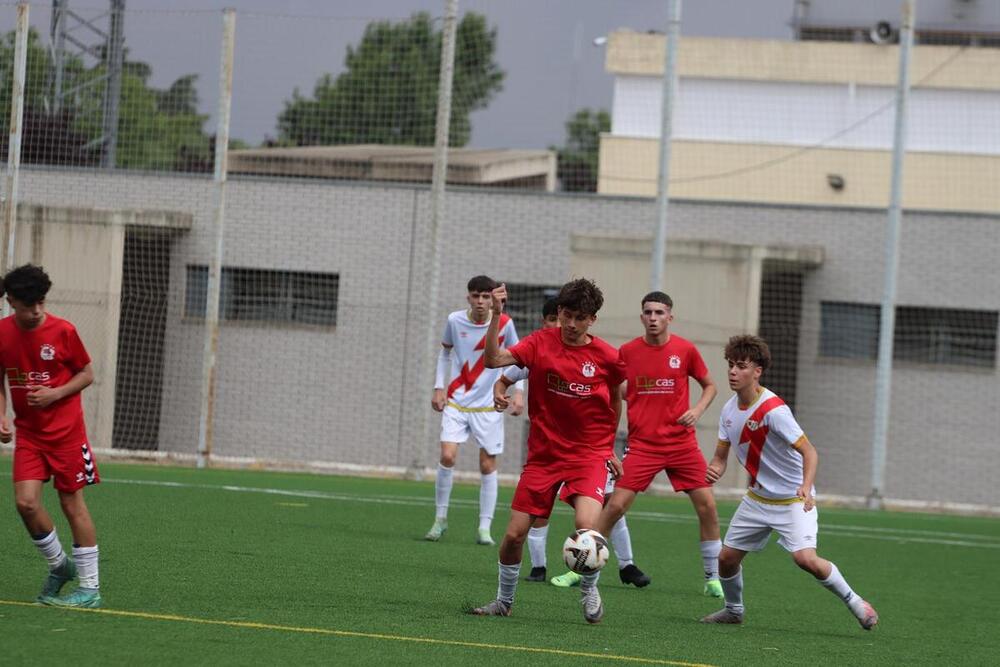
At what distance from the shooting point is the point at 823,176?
35.7m

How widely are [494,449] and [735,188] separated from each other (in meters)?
23.0

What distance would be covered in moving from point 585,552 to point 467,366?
508 cm

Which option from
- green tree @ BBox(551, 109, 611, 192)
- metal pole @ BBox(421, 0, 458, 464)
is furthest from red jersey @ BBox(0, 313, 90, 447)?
green tree @ BBox(551, 109, 611, 192)

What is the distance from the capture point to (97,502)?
44.4 feet

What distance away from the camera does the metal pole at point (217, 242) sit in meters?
20.1

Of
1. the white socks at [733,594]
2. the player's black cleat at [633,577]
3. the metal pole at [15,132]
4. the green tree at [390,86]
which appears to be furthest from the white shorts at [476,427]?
the green tree at [390,86]

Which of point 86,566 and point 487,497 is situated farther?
point 487,497

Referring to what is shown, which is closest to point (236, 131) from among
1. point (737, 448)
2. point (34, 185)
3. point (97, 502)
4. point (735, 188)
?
point (34, 185)

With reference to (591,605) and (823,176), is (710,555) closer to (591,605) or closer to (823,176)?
(591,605)

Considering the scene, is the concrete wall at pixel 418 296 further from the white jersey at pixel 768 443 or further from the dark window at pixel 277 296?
the white jersey at pixel 768 443

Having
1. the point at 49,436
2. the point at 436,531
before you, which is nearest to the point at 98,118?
the point at 436,531

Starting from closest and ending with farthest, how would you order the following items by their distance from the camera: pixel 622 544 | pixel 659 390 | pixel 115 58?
1. pixel 659 390
2. pixel 622 544
3. pixel 115 58

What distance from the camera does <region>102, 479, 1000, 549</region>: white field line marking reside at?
16.0 meters

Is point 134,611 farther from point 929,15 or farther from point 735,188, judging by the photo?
point 929,15
